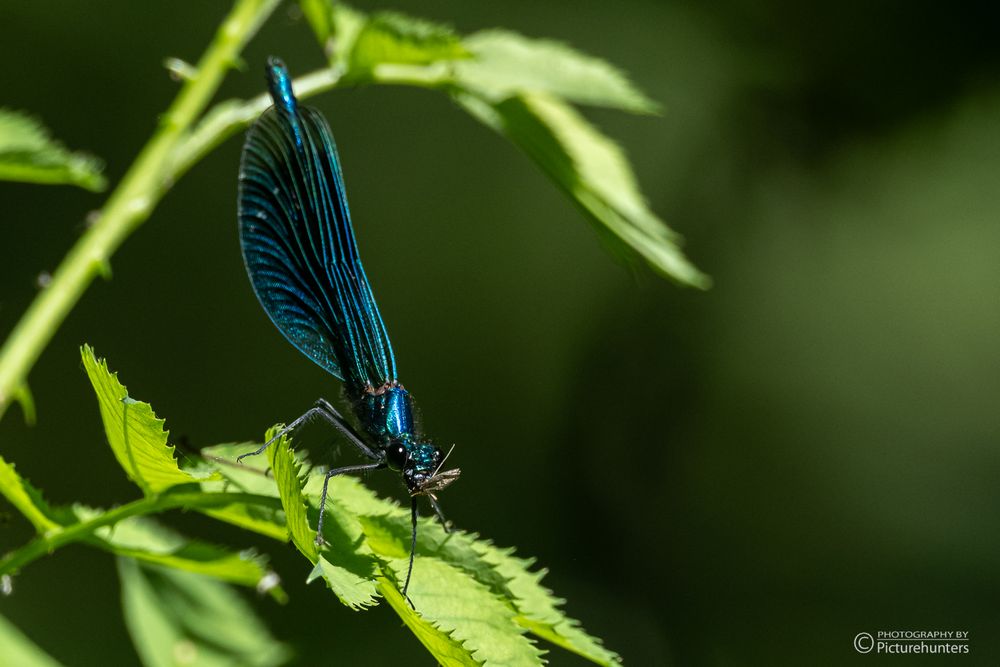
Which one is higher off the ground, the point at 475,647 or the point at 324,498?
the point at 324,498

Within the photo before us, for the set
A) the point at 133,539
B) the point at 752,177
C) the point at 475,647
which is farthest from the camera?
the point at 752,177

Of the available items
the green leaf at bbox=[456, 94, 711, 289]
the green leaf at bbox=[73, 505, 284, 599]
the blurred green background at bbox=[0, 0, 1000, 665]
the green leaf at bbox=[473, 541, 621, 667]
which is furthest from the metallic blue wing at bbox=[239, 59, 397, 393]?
the blurred green background at bbox=[0, 0, 1000, 665]

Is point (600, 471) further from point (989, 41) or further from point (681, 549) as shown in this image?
point (989, 41)

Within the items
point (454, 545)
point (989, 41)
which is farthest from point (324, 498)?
point (989, 41)

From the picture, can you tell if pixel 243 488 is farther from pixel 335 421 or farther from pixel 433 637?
pixel 335 421

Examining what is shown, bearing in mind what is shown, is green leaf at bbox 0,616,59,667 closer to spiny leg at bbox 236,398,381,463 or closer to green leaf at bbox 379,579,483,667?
spiny leg at bbox 236,398,381,463

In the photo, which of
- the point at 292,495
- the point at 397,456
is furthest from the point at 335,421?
the point at 292,495
